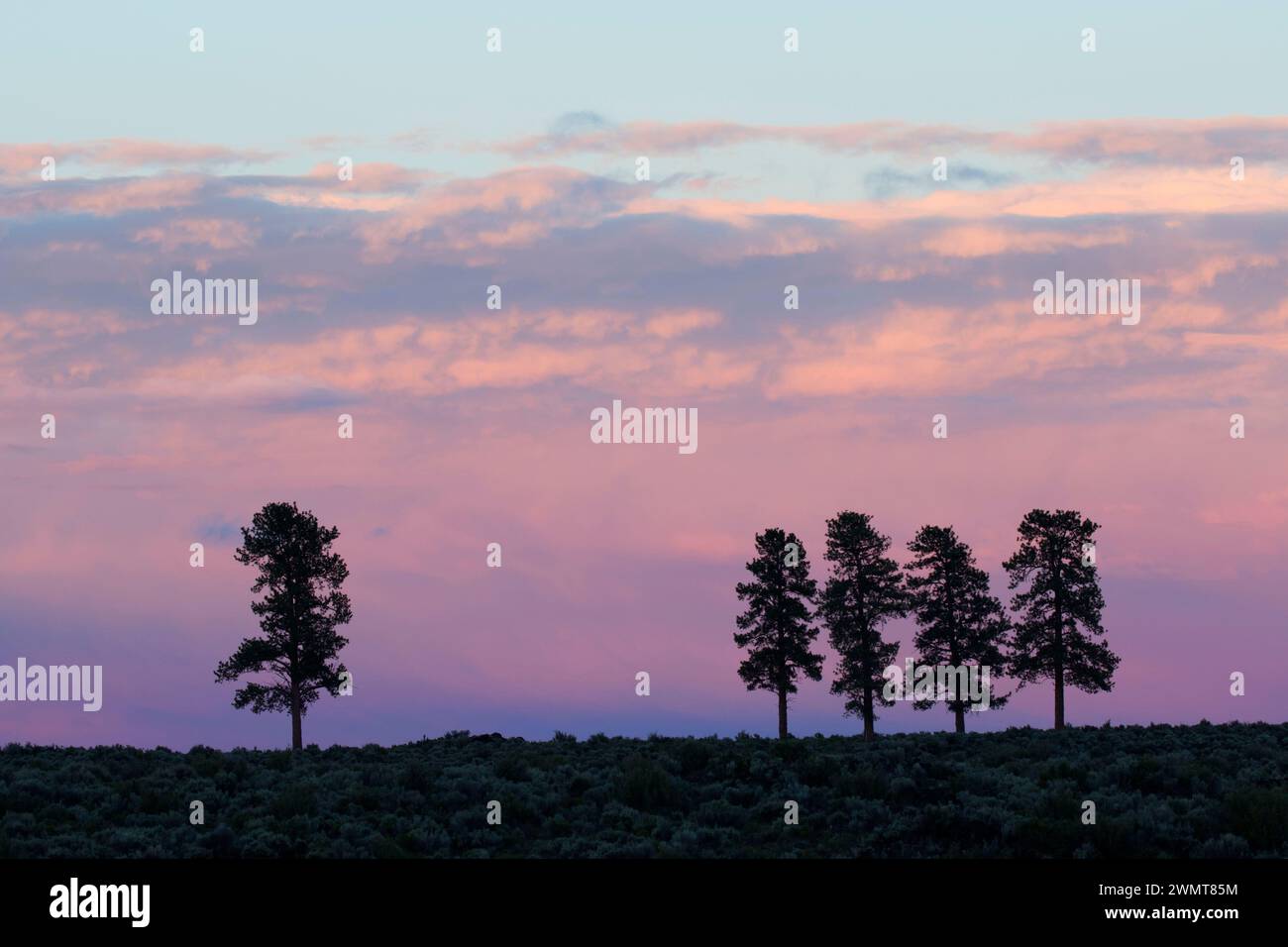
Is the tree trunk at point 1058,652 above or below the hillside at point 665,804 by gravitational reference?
above

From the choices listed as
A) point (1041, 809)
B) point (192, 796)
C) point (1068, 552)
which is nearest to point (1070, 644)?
point (1068, 552)

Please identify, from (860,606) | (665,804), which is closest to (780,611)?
(860,606)

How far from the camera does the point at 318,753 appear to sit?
148ft

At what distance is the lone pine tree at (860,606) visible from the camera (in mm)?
61781

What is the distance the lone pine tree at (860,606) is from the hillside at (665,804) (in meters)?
20.1

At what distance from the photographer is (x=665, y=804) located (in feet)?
108

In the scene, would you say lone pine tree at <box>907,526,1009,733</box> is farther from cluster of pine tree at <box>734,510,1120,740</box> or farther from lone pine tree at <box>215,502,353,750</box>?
lone pine tree at <box>215,502,353,750</box>

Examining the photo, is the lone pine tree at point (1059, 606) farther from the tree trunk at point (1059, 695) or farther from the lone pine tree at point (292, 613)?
the lone pine tree at point (292, 613)

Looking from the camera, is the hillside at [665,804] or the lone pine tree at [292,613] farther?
the lone pine tree at [292,613]

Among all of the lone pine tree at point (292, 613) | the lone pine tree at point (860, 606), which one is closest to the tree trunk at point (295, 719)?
the lone pine tree at point (292, 613)

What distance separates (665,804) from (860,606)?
30974 mm

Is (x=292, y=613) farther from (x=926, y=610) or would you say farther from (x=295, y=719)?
(x=926, y=610)
